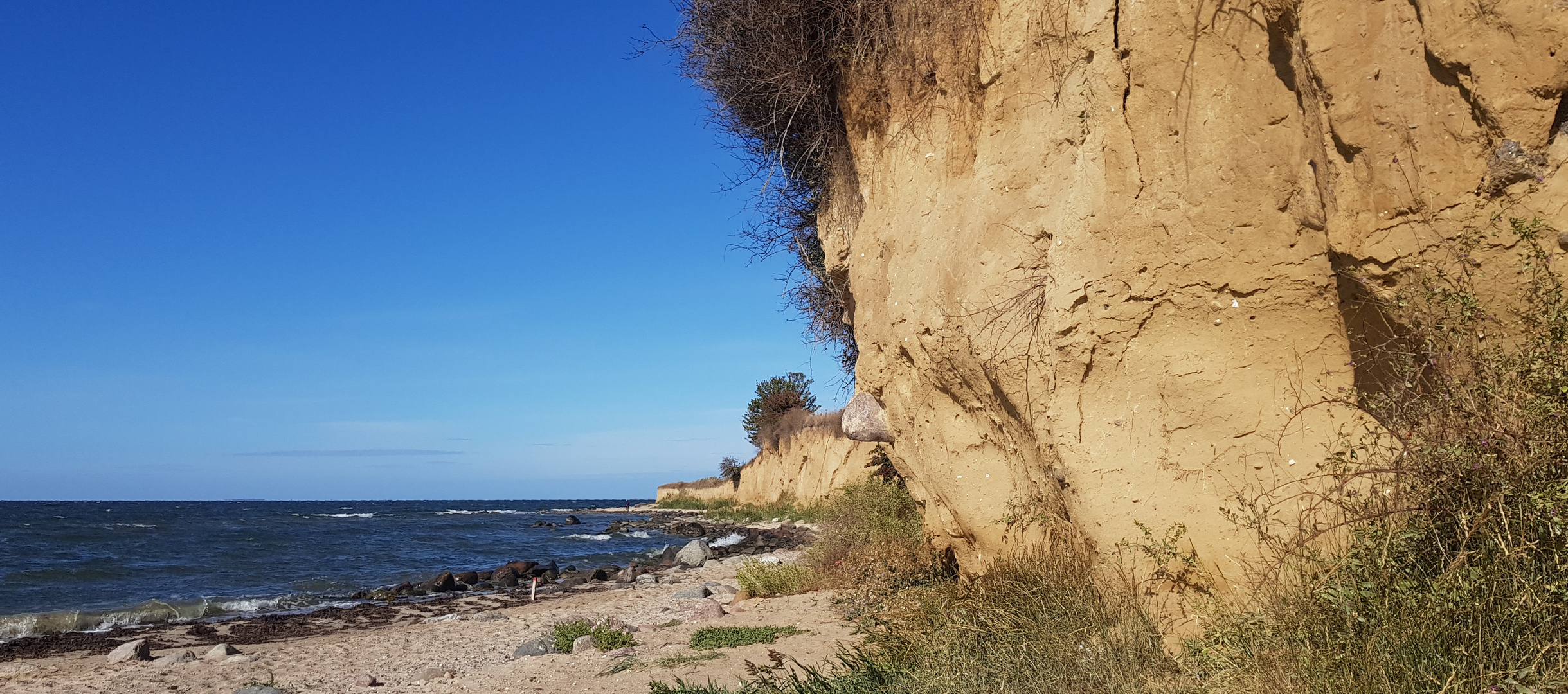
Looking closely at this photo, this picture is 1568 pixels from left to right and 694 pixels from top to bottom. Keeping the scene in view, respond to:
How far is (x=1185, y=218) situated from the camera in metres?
4.72

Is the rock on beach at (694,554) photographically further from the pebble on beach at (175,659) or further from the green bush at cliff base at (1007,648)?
the green bush at cliff base at (1007,648)

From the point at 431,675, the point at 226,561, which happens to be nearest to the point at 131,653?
the point at 431,675

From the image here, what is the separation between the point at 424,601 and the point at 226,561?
11.6 metres

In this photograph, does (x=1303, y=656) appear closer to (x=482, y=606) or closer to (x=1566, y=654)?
(x=1566, y=654)

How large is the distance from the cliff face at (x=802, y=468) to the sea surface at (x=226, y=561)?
16.5 feet

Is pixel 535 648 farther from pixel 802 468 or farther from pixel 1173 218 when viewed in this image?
pixel 802 468

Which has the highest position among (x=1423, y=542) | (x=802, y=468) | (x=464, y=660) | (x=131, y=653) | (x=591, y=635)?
(x=802, y=468)

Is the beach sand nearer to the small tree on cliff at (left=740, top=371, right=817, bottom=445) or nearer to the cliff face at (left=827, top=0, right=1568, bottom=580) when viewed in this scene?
the cliff face at (left=827, top=0, right=1568, bottom=580)

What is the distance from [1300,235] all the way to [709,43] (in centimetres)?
566

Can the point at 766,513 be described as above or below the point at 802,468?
below

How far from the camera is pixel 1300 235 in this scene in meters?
4.36

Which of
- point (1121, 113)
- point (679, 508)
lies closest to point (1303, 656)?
point (1121, 113)

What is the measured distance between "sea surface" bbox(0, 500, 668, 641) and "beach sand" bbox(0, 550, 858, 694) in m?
3.80

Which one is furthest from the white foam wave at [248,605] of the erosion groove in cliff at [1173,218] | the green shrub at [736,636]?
the erosion groove in cliff at [1173,218]
